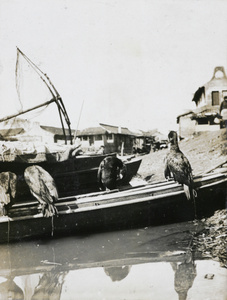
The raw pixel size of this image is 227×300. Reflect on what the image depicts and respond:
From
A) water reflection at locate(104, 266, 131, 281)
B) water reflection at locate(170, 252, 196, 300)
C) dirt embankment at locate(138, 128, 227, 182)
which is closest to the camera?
water reflection at locate(170, 252, 196, 300)

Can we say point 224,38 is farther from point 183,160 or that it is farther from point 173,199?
point 173,199

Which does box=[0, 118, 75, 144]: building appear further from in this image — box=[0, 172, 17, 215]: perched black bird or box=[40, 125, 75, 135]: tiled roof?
box=[0, 172, 17, 215]: perched black bird

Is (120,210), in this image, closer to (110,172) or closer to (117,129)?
(110,172)

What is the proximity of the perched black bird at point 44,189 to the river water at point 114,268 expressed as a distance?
0.31 meters

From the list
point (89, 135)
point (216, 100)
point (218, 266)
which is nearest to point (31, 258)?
point (89, 135)

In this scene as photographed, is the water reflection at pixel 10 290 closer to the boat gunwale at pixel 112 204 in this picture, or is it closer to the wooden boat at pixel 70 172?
the boat gunwale at pixel 112 204

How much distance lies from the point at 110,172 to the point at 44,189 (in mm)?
572

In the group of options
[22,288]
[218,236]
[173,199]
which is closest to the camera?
[22,288]

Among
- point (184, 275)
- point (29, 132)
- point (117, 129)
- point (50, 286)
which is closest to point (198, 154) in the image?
point (117, 129)

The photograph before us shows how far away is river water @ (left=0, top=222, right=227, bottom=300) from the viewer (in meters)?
2.21

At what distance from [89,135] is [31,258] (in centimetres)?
113

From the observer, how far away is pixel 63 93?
2.56m

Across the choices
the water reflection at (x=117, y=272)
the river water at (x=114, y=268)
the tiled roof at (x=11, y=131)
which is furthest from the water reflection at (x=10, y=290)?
the tiled roof at (x=11, y=131)

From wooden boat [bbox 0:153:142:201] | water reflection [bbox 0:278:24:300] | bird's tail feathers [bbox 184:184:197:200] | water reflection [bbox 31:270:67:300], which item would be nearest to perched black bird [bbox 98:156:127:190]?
wooden boat [bbox 0:153:142:201]
